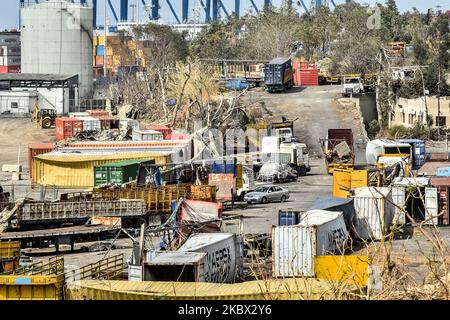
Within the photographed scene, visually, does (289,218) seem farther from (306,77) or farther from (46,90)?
(46,90)

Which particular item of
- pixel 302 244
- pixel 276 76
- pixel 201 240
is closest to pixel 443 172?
pixel 302 244

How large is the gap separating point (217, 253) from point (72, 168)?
56.4 feet

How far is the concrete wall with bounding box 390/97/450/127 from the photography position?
46.5 metres

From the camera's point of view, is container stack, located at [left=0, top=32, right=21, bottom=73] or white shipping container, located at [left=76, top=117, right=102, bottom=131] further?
container stack, located at [left=0, top=32, right=21, bottom=73]


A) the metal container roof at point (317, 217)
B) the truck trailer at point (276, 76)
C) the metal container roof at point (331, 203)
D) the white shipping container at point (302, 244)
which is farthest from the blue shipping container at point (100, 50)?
the white shipping container at point (302, 244)

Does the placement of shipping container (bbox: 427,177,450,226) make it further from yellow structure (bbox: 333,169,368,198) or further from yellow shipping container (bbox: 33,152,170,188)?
yellow shipping container (bbox: 33,152,170,188)

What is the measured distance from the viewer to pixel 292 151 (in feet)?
117

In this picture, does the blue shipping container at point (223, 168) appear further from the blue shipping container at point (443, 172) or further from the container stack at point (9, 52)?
the container stack at point (9, 52)

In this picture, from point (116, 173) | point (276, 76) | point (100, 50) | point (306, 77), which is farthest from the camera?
point (100, 50)

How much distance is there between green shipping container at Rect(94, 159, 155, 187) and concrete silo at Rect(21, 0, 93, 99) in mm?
39013

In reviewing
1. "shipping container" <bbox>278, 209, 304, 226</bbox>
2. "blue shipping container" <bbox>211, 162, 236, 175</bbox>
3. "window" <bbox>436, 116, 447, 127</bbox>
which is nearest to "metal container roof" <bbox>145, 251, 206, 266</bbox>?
"shipping container" <bbox>278, 209, 304, 226</bbox>

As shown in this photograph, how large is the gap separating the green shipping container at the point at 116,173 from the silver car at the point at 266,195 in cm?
377

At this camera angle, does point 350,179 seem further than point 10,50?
No

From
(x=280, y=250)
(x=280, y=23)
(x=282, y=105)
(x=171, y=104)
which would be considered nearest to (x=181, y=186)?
(x=280, y=250)
